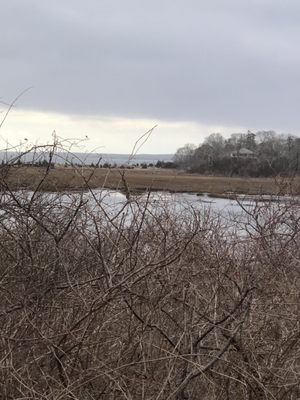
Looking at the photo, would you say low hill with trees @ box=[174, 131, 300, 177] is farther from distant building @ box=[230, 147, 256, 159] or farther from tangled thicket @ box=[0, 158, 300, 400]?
tangled thicket @ box=[0, 158, 300, 400]

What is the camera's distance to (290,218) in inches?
345

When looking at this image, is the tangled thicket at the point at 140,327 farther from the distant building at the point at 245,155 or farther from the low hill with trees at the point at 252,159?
the distant building at the point at 245,155

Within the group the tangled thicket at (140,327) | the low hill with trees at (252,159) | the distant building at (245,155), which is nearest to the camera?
the tangled thicket at (140,327)

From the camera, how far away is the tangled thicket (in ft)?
12.6

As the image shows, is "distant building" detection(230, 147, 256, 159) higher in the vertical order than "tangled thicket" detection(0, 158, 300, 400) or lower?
higher

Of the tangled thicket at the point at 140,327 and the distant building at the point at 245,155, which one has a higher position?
the distant building at the point at 245,155

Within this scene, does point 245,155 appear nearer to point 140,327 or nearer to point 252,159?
point 252,159

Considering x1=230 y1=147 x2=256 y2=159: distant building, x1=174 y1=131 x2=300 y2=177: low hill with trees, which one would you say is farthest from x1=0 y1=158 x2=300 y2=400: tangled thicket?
x1=230 y1=147 x2=256 y2=159: distant building

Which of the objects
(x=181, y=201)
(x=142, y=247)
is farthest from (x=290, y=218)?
(x=142, y=247)

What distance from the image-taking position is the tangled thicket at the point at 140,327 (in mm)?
3838

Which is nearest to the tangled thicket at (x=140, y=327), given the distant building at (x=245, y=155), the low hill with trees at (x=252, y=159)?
the low hill with trees at (x=252, y=159)

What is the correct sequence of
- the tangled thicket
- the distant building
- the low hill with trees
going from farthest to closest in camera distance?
the distant building → the low hill with trees → the tangled thicket

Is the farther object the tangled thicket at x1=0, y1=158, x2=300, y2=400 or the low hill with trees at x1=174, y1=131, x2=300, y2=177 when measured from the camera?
the low hill with trees at x1=174, y1=131, x2=300, y2=177

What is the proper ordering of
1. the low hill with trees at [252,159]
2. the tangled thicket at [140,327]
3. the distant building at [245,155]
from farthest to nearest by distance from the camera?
the distant building at [245,155] → the low hill with trees at [252,159] → the tangled thicket at [140,327]
